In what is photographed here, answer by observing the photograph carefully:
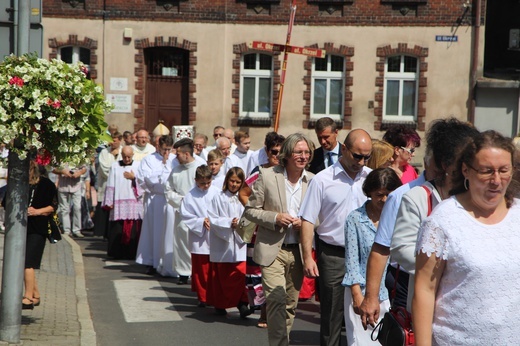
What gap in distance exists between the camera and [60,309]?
35.1 feet

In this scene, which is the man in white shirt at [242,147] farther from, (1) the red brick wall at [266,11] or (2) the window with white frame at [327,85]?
(1) the red brick wall at [266,11]

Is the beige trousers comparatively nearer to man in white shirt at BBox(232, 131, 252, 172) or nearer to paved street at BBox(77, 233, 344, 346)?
paved street at BBox(77, 233, 344, 346)

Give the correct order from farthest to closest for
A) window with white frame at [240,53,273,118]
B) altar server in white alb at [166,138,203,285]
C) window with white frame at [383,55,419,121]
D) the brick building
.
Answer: window with white frame at [240,53,273,118] < window with white frame at [383,55,419,121] < the brick building < altar server in white alb at [166,138,203,285]

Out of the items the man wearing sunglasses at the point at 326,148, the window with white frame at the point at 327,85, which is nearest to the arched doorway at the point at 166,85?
the window with white frame at the point at 327,85

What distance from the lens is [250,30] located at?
3025cm

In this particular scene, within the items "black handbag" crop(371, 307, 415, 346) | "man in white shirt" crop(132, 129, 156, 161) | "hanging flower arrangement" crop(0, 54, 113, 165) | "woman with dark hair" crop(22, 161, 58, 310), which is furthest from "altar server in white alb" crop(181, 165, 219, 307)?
"black handbag" crop(371, 307, 415, 346)

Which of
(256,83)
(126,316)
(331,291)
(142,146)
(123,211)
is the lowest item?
(126,316)

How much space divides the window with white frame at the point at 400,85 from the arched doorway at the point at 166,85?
6.28m

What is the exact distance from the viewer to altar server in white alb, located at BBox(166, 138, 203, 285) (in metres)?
13.6

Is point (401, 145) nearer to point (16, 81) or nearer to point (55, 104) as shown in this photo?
point (55, 104)

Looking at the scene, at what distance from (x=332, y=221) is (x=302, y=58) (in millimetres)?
22653

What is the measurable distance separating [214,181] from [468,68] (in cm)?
1872

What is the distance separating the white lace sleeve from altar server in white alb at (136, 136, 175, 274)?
1067 cm

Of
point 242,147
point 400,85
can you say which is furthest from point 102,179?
point 400,85
